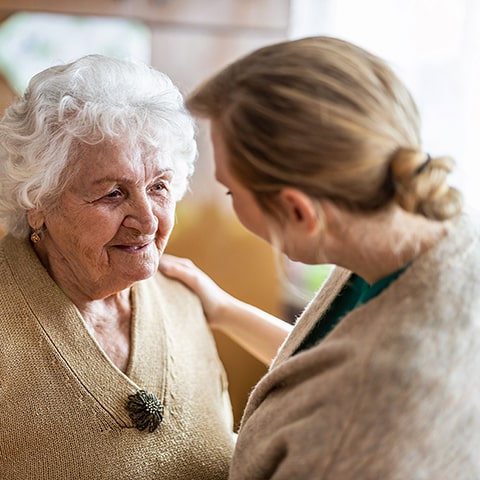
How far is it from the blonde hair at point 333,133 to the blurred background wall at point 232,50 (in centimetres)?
140

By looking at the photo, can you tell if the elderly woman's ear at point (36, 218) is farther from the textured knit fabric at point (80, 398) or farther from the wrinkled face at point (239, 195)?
the wrinkled face at point (239, 195)

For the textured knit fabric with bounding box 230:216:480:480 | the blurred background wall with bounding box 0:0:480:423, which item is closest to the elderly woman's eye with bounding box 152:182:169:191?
the textured knit fabric with bounding box 230:216:480:480

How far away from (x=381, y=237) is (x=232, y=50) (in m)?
1.87

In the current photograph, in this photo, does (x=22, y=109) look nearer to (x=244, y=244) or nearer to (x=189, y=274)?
(x=189, y=274)

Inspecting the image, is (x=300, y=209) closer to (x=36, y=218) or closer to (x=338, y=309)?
(x=338, y=309)

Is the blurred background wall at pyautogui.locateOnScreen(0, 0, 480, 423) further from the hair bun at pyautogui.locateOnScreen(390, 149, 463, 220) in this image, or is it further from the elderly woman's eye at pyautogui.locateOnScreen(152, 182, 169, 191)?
the hair bun at pyautogui.locateOnScreen(390, 149, 463, 220)

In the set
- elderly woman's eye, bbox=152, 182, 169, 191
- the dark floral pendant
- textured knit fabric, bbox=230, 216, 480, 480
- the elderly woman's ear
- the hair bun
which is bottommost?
the dark floral pendant

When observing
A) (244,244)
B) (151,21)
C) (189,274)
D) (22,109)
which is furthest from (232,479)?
(151,21)

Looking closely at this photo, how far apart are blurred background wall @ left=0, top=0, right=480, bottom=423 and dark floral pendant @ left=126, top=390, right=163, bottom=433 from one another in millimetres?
1165

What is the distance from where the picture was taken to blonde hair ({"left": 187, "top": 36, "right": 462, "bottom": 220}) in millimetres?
951

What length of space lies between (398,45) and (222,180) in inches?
61.6

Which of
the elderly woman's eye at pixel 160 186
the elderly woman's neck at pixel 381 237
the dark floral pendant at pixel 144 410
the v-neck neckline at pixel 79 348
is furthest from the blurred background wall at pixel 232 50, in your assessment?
the elderly woman's neck at pixel 381 237

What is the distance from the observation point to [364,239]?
101 cm

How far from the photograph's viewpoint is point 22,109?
5.05 feet
